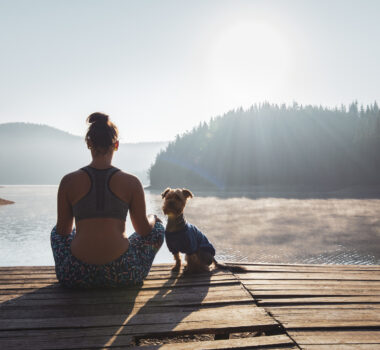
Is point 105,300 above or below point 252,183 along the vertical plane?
above

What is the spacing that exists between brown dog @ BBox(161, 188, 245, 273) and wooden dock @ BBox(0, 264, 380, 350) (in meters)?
0.21

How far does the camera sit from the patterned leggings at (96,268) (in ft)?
10.8

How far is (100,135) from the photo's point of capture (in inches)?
122

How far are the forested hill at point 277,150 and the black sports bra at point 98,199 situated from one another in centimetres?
8600

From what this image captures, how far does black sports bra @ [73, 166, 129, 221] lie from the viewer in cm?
304

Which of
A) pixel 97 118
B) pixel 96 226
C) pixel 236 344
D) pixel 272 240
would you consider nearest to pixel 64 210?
pixel 96 226

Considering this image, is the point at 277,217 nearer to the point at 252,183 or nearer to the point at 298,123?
the point at 252,183

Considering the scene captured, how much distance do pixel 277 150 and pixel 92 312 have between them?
4097 inches

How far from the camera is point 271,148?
102m

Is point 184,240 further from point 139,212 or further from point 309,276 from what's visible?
point 309,276

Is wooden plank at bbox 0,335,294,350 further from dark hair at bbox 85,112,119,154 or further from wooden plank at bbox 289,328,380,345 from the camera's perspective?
dark hair at bbox 85,112,119,154

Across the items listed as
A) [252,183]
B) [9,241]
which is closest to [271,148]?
[252,183]

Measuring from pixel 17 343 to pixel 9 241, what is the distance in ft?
49.8

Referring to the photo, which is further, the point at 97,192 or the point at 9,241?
the point at 9,241
